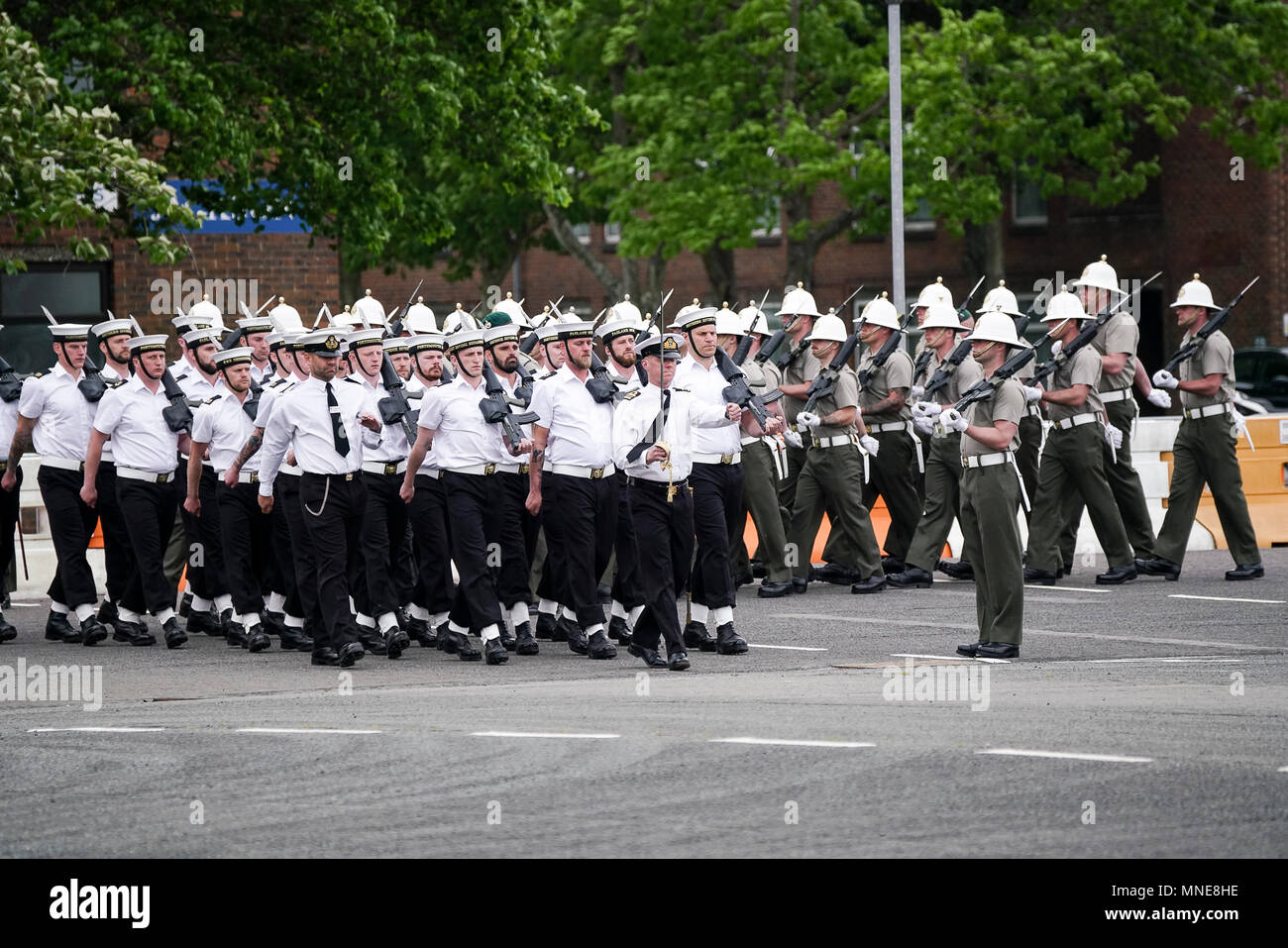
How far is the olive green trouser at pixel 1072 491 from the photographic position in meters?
16.4

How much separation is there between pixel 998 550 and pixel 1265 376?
78.3 ft

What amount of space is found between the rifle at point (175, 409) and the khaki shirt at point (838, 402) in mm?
5101

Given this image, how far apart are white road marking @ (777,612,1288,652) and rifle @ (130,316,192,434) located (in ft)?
14.3

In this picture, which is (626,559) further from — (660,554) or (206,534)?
(206,534)

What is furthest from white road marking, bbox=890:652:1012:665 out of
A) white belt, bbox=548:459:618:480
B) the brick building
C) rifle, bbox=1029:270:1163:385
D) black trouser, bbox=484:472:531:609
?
the brick building

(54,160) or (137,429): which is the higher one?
(54,160)

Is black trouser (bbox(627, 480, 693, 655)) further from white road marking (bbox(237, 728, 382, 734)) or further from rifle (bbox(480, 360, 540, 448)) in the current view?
white road marking (bbox(237, 728, 382, 734))

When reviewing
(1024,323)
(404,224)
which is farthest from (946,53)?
(1024,323)

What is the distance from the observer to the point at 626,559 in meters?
13.5

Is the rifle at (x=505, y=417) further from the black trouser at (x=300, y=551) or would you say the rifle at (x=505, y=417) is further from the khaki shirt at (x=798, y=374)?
the khaki shirt at (x=798, y=374)

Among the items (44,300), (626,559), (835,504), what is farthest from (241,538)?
(44,300)

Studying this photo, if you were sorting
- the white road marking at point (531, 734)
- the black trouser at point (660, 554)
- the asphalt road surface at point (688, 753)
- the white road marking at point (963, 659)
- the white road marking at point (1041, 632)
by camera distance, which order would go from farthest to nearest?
the white road marking at point (1041, 632), the black trouser at point (660, 554), the white road marking at point (963, 659), the white road marking at point (531, 734), the asphalt road surface at point (688, 753)

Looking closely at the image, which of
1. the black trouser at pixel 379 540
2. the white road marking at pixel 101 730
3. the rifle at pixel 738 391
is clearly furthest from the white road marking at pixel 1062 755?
the black trouser at pixel 379 540

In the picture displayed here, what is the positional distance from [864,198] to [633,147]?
3.99 m
